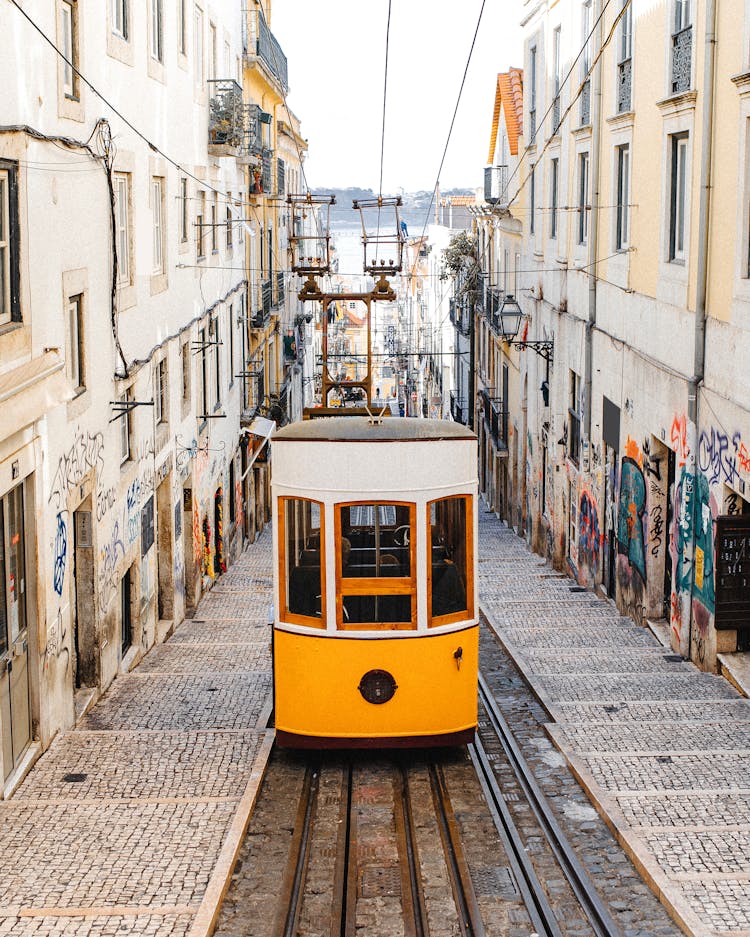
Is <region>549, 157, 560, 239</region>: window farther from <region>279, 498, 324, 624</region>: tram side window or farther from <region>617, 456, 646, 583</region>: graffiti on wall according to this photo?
<region>279, 498, 324, 624</region>: tram side window

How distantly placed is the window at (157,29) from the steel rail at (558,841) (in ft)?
33.0

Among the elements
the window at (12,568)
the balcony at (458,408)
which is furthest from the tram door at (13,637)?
the balcony at (458,408)

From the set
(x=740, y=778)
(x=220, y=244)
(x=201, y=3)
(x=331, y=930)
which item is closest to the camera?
(x=331, y=930)

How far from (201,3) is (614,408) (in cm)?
992

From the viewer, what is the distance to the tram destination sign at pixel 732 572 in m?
11.5

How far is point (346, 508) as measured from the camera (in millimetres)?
9344

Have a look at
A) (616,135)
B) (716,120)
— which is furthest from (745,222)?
(616,135)

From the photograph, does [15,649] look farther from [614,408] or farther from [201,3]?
[201,3]

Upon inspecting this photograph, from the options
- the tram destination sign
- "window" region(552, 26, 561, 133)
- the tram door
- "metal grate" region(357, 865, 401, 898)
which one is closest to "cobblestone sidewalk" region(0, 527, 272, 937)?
the tram door

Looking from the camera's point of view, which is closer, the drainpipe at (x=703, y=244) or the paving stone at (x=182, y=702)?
the paving stone at (x=182, y=702)

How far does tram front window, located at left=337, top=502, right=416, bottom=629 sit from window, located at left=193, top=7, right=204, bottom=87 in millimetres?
12846

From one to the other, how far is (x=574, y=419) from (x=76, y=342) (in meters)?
11.1

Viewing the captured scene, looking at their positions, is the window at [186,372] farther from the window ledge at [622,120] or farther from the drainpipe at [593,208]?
the window ledge at [622,120]

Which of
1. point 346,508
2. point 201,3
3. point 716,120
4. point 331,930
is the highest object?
point 201,3
